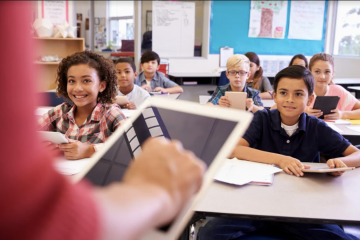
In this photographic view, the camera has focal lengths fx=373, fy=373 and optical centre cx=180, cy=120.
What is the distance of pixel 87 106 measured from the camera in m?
2.11

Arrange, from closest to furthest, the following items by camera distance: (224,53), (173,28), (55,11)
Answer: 1. (55,11)
2. (173,28)
3. (224,53)

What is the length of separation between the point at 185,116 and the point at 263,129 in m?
1.56

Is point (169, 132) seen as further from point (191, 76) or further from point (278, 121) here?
point (191, 76)

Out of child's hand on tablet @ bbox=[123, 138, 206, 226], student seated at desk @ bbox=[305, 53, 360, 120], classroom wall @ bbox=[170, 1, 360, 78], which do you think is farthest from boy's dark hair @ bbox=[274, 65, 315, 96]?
classroom wall @ bbox=[170, 1, 360, 78]

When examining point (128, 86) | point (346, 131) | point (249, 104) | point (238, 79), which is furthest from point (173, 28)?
point (346, 131)

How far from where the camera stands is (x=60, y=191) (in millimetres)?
347

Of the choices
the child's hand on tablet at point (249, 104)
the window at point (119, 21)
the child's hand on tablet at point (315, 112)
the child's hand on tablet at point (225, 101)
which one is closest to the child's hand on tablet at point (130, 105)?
the child's hand on tablet at point (225, 101)

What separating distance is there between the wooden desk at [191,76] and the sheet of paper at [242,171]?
4.29 meters

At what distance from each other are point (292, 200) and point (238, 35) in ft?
18.9

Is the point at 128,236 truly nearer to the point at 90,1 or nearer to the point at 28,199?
the point at 28,199

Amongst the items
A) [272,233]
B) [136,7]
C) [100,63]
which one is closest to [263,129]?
[272,233]

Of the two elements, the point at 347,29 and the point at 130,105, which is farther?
the point at 347,29

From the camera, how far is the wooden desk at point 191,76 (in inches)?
240

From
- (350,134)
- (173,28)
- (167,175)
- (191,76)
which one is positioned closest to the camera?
(167,175)
